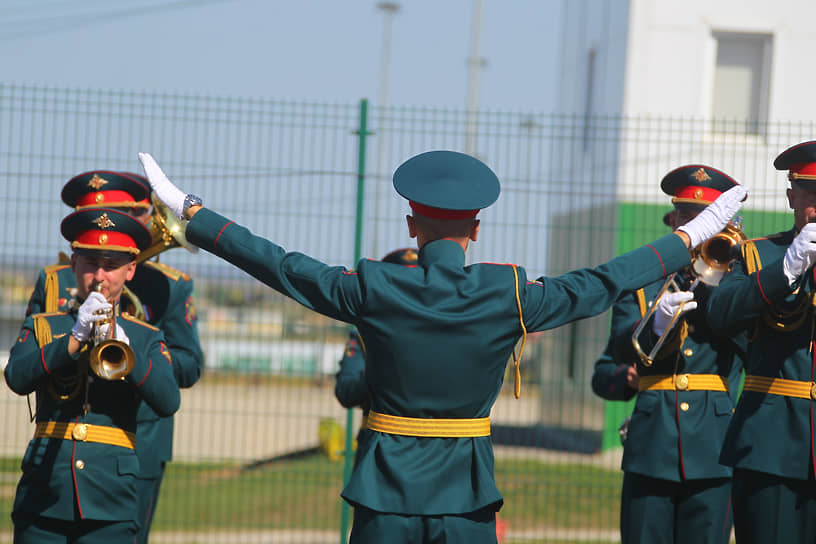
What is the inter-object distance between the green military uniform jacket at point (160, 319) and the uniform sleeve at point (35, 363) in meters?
0.67

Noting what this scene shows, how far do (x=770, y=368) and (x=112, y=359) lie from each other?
7.76ft

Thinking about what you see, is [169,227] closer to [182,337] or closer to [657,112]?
[182,337]

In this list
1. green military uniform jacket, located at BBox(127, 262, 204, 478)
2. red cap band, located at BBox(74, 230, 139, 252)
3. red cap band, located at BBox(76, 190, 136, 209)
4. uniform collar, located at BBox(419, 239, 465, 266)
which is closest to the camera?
uniform collar, located at BBox(419, 239, 465, 266)

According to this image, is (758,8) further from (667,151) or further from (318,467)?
(318,467)

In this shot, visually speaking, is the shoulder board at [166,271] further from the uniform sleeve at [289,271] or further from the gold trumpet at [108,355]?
the uniform sleeve at [289,271]

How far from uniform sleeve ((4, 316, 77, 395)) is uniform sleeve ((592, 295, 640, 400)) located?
2292 mm

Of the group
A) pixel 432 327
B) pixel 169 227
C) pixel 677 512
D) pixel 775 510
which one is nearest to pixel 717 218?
pixel 432 327

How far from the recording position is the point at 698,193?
14.7 feet

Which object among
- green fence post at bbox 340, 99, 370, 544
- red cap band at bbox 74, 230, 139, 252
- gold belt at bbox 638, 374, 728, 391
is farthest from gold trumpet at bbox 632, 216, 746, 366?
green fence post at bbox 340, 99, 370, 544

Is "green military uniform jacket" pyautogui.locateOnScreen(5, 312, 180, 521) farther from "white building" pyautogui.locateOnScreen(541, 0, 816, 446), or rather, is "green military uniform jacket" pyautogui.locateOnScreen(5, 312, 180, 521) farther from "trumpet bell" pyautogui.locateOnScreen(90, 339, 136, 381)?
"white building" pyautogui.locateOnScreen(541, 0, 816, 446)

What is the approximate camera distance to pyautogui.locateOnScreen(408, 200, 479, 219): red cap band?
3.16m

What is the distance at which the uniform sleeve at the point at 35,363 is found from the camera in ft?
12.4

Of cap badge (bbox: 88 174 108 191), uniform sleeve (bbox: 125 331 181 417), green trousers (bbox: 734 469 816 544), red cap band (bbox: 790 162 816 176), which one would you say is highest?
red cap band (bbox: 790 162 816 176)

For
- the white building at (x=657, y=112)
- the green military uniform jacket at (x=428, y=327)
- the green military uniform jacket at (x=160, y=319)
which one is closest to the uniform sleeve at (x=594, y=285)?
the green military uniform jacket at (x=428, y=327)
